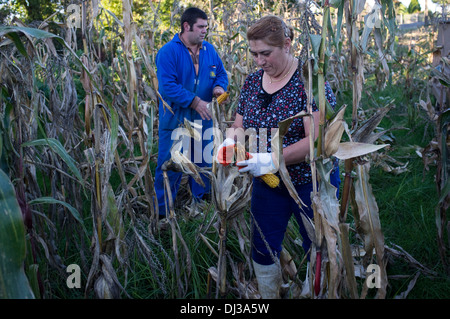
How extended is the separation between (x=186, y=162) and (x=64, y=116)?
744 mm

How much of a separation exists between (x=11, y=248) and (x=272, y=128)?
1.07m

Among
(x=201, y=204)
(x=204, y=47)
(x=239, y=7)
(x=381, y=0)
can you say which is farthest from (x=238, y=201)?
(x=239, y=7)

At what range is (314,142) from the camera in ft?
4.27

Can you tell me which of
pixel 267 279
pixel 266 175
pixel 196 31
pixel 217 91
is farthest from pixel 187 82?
pixel 267 279

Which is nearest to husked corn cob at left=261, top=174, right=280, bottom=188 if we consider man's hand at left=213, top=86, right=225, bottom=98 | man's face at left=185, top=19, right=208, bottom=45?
man's hand at left=213, top=86, right=225, bottom=98

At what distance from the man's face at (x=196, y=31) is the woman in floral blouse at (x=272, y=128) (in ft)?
4.05

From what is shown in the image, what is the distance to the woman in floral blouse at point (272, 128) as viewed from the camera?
1636mm

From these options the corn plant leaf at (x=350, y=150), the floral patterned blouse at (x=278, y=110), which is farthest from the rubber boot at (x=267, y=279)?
the corn plant leaf at (x=350, y=150)

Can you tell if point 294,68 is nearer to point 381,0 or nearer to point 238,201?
point 381,0

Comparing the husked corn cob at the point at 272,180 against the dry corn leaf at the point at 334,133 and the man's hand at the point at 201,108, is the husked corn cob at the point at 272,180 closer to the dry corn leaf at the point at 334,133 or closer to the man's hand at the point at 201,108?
the dry corn leaf at the point at 334,133

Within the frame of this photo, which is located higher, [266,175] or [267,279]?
[266,175]

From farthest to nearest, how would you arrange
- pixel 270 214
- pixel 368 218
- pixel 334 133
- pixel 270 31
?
pixel 270 214 < pixel 270 31 < pixel 368 218 < pixel 334 133

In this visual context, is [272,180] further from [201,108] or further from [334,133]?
[201,108]

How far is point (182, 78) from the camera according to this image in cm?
308
